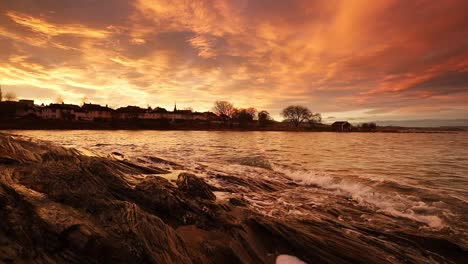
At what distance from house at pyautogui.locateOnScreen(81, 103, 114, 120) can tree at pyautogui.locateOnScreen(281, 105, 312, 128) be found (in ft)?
298

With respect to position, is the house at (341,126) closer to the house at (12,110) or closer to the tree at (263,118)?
the tree at (263,118)

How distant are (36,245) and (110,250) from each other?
90cm

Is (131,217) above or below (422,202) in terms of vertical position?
above

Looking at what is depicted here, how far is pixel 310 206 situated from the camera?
25.6 ft

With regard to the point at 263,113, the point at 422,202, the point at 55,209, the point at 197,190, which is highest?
the point at 263,113

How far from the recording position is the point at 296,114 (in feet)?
460

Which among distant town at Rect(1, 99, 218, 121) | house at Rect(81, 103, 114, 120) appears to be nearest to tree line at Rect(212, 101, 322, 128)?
distant town at Rect(1, 99, 218, 121)

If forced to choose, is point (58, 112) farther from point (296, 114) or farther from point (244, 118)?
point (296, 114)

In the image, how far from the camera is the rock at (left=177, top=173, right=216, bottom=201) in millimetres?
6932

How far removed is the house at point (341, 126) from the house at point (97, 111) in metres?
125

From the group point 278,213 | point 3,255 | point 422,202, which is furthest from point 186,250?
point 422,202

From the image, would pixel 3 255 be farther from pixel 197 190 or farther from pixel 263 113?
pixel 263 113

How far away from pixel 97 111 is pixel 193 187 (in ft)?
421

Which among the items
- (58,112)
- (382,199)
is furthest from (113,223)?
(58,112)
